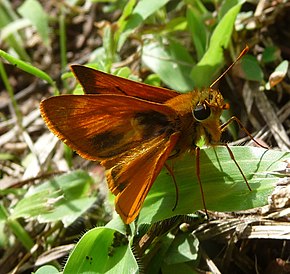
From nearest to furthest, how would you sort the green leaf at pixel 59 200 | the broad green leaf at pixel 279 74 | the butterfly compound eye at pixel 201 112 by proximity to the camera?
1. the butterfly compound eye at pixel 201 112
2. the green leaf at pixel 59 200
3. the broad green leaf at pixel 279 74

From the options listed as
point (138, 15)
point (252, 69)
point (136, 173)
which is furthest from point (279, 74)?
point (136, 173)

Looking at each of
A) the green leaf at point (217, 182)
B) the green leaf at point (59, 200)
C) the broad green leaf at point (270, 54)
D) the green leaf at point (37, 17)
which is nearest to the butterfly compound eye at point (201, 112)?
the green leaf at point (217, 182)

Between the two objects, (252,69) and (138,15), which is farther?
(138,15)

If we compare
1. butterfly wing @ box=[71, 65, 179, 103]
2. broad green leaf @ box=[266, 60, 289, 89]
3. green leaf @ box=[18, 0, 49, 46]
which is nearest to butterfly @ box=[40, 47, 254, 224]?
butterfly wing @ box=[71, 65, 179, 103]

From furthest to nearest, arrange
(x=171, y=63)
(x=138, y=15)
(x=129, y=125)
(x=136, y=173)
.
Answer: (x=171, y=63)
(x=138, y=15)
(x=129, y=125)
(x=136, y=173)

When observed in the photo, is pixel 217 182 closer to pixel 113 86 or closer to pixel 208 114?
pixel 208 114

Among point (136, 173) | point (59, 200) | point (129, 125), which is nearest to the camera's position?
point (136, 173)

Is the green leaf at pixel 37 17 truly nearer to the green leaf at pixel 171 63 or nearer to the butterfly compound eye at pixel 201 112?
the green leaf at pixel 171 63

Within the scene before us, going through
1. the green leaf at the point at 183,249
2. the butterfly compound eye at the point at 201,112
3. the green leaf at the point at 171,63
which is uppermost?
the butterfly compound eye at the point at 201,112
